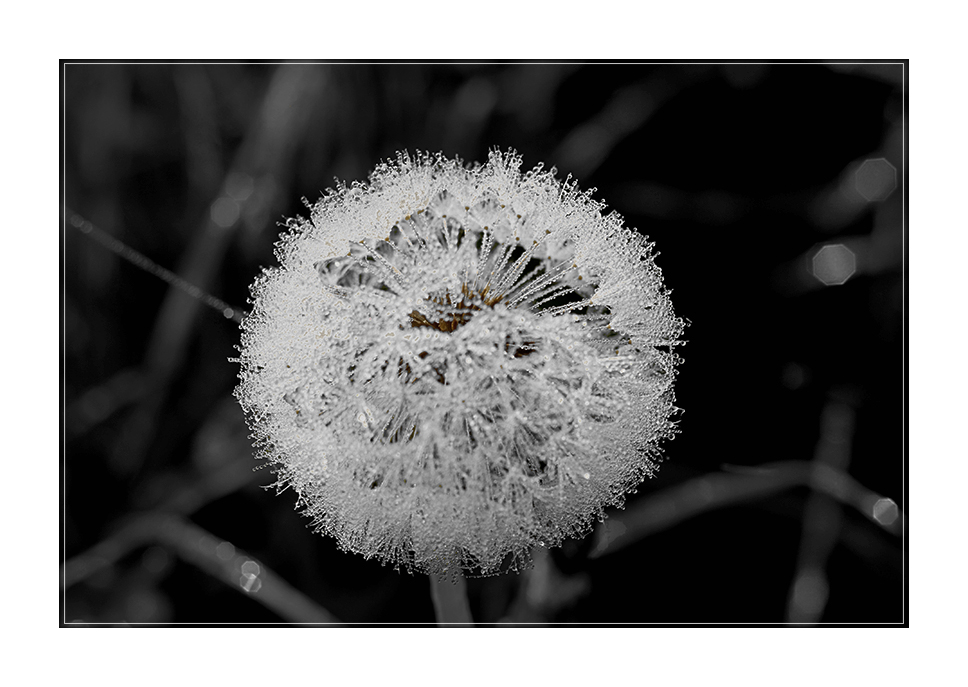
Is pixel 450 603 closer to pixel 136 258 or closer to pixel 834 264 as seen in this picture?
→ pixel 136 258

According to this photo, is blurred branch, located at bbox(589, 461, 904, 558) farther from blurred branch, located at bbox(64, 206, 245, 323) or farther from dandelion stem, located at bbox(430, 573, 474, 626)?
blurred branch, located at bbox(64, 206, 245, 323)

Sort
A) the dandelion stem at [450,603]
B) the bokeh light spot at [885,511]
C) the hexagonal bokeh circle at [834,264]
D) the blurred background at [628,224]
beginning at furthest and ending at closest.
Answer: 1. the hexagonal bokeh circle at [834,264]
2. the blurred background at [628,224]
3. the bokeh light spot at [885,511]
4. the dandelion stem at [450,603]

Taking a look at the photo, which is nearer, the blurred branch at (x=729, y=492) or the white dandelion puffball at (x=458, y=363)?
the white dandelion puffball at (x=458, y=363)

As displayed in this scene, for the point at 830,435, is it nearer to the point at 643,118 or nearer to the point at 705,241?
the point at 705,241

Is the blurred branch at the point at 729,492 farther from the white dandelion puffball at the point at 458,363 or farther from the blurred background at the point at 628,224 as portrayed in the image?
the white dandelion puffball at the point at 458,363

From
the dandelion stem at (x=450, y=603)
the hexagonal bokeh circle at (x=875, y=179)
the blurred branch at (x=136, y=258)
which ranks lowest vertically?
the dandelion stem at (x=450, y=603)

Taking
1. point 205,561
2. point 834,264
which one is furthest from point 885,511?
point 205,561

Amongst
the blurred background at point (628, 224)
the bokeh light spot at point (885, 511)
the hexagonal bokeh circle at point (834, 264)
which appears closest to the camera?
the bokeh light spot at point (885, 511)

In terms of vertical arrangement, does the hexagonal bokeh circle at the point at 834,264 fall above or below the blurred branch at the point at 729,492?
above

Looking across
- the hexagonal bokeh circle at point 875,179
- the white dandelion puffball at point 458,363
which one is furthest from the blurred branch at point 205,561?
the hexagonal bokeh circle at point 875,179
